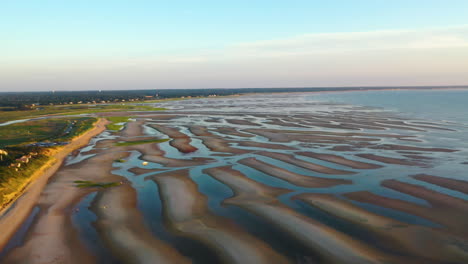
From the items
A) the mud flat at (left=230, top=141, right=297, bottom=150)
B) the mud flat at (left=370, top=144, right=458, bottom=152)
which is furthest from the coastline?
the mud flat at (left=370, top=144, right=458, bottom=152)

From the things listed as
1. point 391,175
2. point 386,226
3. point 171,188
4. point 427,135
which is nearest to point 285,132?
point 427,135

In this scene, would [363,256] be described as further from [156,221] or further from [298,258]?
[156,221]

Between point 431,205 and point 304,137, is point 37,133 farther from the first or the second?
point 431,205

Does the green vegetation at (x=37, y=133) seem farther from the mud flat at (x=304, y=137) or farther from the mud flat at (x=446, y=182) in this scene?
the mud flat at (x=446, y=182)

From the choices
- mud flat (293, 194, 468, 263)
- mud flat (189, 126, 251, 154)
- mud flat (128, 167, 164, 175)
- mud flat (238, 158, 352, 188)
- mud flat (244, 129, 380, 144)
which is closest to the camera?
mud flat (293, 194, 468, 263)

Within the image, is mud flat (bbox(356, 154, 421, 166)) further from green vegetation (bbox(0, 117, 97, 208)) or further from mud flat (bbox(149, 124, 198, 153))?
green vegetation (bbox(0, 117, 97, 208))

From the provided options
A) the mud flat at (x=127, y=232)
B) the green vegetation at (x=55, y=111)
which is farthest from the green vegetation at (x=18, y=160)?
the green vegetation at (x=55, y=111)

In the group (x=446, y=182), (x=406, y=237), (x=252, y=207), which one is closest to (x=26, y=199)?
(x=252, y=207)
